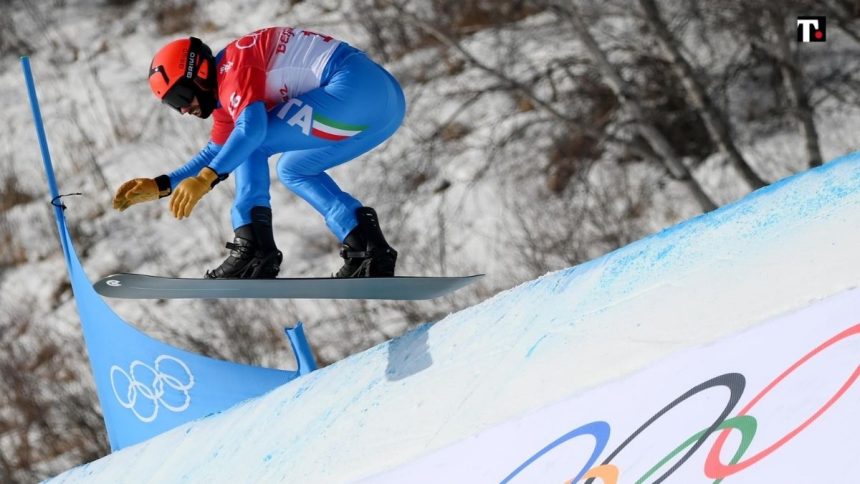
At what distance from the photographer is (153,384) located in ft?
18.5

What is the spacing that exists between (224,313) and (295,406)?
8266mm

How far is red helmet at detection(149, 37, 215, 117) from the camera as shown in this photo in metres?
4.78

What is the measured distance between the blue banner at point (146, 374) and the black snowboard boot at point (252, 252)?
39cm

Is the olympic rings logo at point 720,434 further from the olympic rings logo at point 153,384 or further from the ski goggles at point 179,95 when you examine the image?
the olympic rings logo at point 153,384

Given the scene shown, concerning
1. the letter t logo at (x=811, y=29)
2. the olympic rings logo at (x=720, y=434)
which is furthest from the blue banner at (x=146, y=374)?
the letter t logo at (x=811, y=29)

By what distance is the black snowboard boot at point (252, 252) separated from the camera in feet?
16.2

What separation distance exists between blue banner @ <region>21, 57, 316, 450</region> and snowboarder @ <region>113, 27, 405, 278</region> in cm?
50

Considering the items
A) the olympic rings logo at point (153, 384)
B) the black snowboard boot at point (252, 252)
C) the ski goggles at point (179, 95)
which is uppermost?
the ski goggles at point (179, 95)

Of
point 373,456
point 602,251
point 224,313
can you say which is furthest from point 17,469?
point 373,456

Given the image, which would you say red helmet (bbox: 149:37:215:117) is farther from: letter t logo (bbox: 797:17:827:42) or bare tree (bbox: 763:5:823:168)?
letter t logo (bbox: 797:17:827:42)

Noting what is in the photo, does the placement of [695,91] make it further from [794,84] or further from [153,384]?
[153,384]

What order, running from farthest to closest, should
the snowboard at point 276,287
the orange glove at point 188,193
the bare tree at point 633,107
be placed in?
the bare tree at point 633,107, the snowboard at point 276,287, the orange glove at point 188,193

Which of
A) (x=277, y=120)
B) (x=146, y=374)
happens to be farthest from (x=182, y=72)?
(x=146, y=374)

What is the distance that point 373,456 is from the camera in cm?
387
